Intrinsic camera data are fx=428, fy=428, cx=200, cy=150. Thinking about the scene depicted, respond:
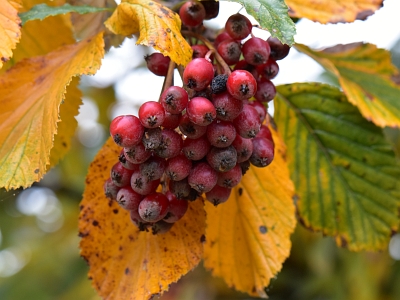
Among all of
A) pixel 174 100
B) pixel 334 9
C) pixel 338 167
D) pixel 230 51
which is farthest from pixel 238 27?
pixel 338 167

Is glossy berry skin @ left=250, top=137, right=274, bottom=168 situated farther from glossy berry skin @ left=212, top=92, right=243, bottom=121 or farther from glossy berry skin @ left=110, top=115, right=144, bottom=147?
glossy berry skin @ left=110, top=115, right=144, bottom=147

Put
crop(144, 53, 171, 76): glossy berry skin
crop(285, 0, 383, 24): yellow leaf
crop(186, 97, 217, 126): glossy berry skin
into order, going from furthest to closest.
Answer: crop(285, 0, 383, 24): yellow leaf, crop(144, 53, 171, 76): glossy berry skin, crop(186, 97, 217, 126): glossy berry skin

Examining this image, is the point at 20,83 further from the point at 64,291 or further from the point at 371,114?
the point at 64,291

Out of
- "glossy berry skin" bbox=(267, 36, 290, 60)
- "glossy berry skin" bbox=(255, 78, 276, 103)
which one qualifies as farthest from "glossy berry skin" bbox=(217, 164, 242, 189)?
"glossy berry skin" bbox=(267, 36, 290, 60)

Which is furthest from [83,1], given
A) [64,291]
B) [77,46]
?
[64,291]

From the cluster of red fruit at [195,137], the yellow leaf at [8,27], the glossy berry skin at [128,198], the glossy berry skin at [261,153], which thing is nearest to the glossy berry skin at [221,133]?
the cluster of red fruit at [195,137]

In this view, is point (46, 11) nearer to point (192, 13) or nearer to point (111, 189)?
point (192, 13)
